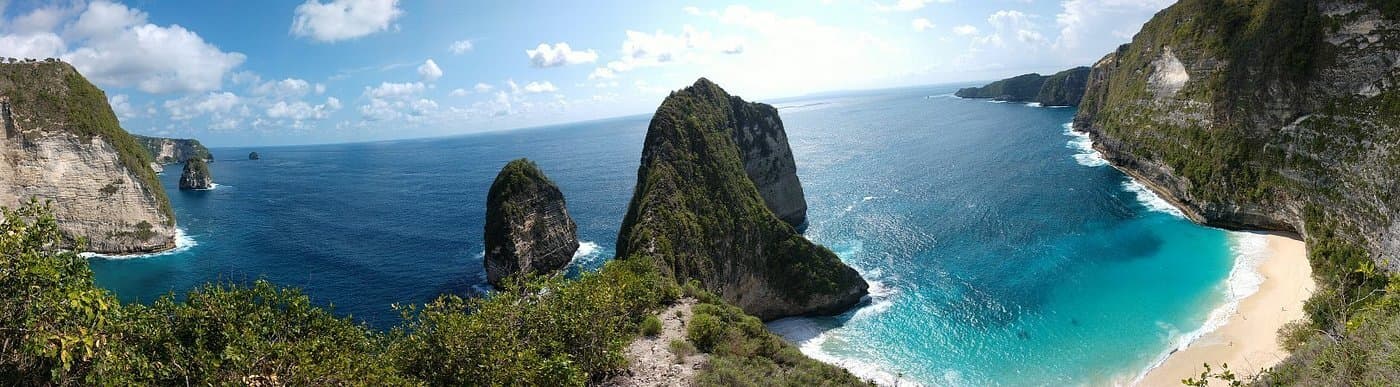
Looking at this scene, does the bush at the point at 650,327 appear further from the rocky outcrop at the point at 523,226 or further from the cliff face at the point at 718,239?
the rocky outcrop at the point at 523,226

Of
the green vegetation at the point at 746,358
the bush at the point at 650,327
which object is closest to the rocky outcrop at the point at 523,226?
the green vegetation at the point at 746,358

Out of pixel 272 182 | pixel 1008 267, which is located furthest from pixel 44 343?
pixel 272 182

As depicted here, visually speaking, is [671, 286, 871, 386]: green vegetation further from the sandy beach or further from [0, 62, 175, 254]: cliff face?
[0, 62, 175, 254]: cliff face

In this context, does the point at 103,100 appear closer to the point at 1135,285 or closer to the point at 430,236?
the point at 430,236

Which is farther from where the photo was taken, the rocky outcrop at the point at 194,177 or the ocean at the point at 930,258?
the rocky outcrop at the point at 194,177

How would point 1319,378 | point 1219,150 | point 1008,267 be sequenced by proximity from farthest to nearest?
Result: 1. point 1219,150
2. point 1008,267
3. point 1319,378

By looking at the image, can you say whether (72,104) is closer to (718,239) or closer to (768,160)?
(718,239)

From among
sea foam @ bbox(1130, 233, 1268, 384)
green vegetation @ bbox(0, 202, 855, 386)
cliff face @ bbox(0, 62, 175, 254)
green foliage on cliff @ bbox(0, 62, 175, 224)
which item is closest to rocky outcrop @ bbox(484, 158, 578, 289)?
green vegetation @ bbox(0, 202, 855, 386)
